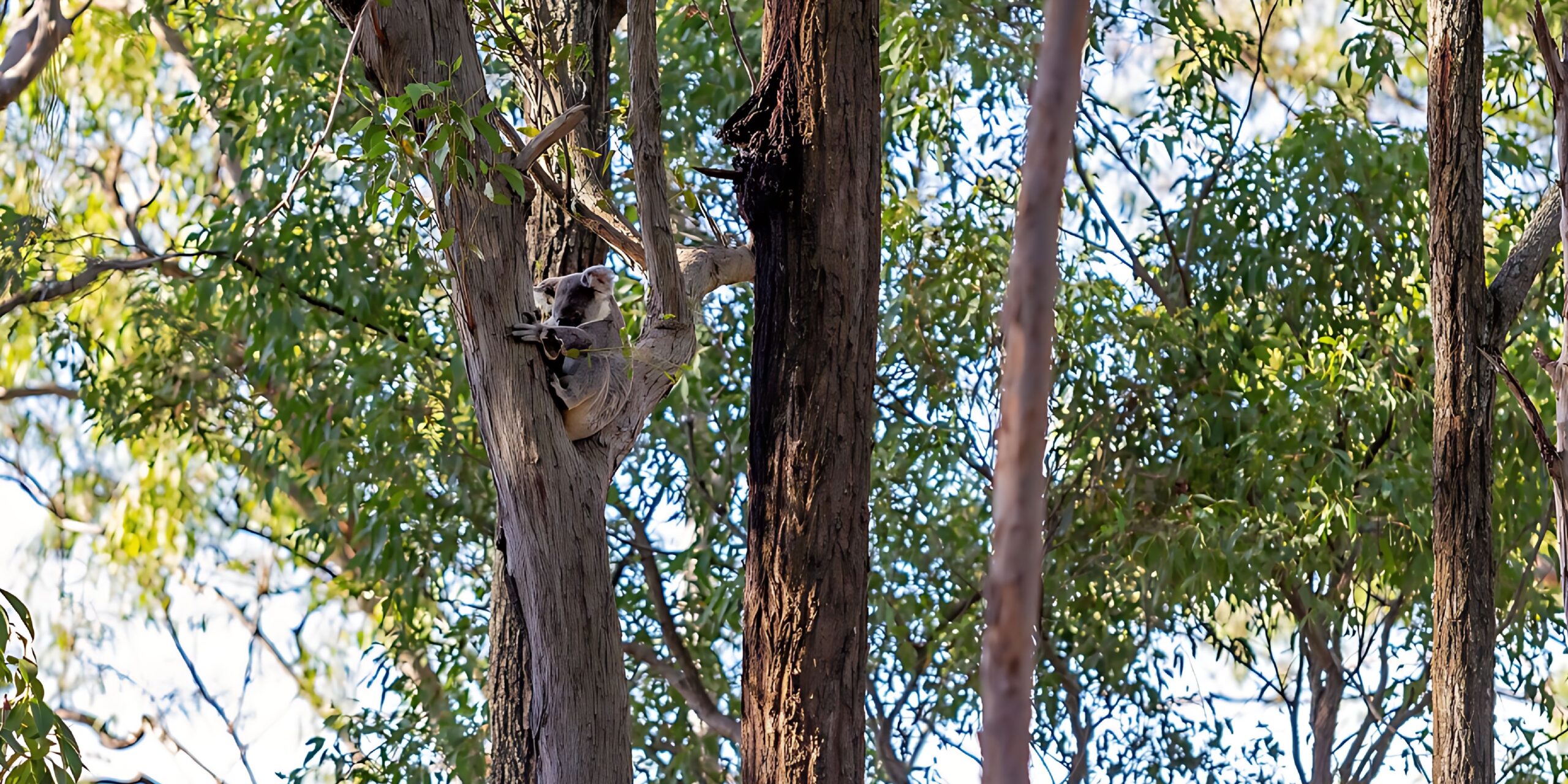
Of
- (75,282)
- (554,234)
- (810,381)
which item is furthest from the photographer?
(75,282)

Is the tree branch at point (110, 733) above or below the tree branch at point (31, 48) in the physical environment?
below

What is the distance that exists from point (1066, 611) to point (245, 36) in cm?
366

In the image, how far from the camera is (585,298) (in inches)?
117

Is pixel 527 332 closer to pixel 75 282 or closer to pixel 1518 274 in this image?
pixel 1518 274

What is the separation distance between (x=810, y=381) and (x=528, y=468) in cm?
57

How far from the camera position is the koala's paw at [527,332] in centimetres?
253

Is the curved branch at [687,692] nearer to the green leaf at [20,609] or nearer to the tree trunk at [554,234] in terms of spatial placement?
the tree trunk at [554,234]

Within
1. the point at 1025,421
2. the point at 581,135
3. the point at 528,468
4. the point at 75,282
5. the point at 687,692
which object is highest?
the point at 75,282

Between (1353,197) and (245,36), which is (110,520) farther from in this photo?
(1353,197)

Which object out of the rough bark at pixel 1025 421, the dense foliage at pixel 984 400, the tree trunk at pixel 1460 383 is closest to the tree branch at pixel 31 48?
the dense foliage at pixel 984 400

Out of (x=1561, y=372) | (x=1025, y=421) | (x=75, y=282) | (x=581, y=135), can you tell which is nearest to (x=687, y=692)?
(x=581, y=135)

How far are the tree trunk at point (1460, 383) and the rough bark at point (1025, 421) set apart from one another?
10.4 ft

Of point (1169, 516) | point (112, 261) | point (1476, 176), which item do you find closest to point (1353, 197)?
point (1169, 516)

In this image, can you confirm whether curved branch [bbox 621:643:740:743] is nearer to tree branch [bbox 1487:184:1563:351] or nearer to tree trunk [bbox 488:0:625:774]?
tree trunk [bbox 488:0:625:774]
